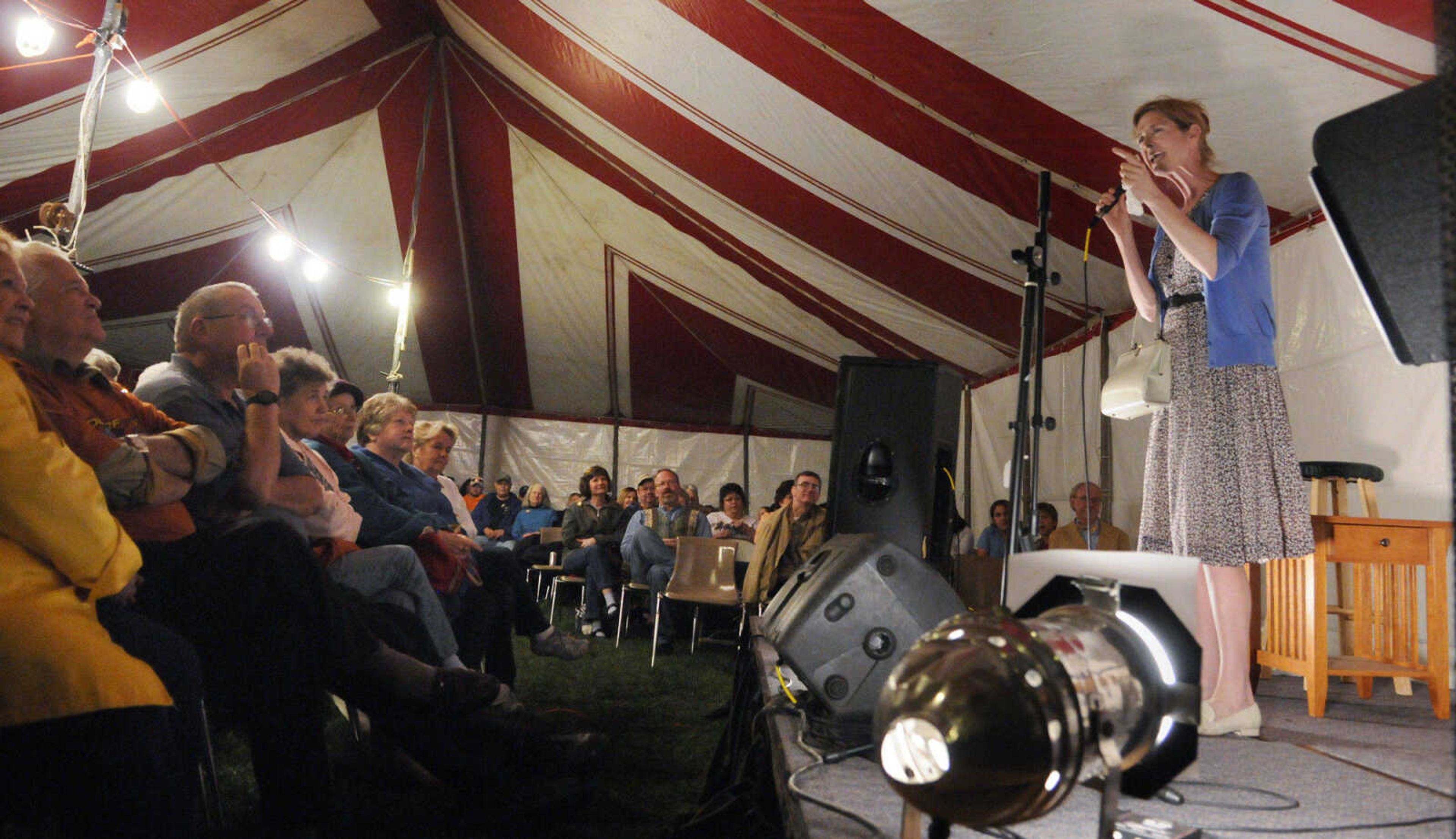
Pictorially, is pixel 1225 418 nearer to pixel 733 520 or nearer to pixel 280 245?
pixel 733 520

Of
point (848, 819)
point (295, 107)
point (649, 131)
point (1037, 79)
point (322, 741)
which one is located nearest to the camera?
point (848, 819)

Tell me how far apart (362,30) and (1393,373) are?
623 centimetres

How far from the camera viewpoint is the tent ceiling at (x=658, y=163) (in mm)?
3232

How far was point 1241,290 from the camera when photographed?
6.06 feet

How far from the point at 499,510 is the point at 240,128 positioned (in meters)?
4.04

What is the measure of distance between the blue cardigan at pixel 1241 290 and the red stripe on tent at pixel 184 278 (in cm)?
781

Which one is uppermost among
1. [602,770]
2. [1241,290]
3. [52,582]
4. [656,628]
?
[1241,290]

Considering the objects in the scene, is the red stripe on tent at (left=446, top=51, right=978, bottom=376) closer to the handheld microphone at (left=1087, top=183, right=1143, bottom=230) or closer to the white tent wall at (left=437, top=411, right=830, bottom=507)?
the white tent wall at (left=437, top=411, right=830, bottom=507)

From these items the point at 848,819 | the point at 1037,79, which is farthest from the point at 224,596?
the point at 1037,79

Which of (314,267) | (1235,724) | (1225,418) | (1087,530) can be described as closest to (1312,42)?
(1225,418)

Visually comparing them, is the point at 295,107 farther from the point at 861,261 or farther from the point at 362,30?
the point at 861,261

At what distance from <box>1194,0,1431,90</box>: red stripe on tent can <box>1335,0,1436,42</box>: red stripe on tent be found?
133mm

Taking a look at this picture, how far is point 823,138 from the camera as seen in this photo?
4.58 metres

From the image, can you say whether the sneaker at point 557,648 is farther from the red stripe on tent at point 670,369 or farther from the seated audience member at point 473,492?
the seated audience member at point 473,492
